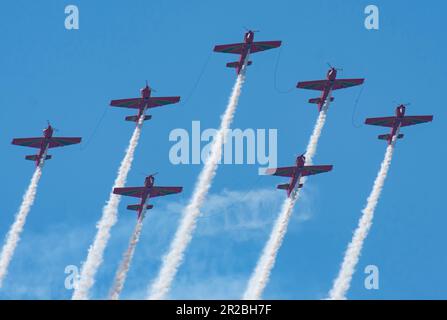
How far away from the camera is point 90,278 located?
357ft

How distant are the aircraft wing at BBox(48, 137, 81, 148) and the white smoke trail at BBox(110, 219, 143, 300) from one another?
13.3 m

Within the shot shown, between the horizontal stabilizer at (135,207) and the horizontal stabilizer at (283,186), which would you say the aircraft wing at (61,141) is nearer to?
the horizontal stabilizer at (135,207)

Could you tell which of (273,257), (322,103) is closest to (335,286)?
(273,257)

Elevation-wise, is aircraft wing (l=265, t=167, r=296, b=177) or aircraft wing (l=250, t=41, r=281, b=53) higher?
aircraft wing (l=250, t=41, r=281, b=53)

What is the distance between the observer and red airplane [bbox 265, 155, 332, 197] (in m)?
115

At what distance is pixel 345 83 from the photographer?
408ft

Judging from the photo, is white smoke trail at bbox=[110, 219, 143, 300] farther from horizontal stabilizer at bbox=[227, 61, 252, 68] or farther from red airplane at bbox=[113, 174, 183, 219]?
horizontal stabilizer at bbox=[227, 61, 252, 68]

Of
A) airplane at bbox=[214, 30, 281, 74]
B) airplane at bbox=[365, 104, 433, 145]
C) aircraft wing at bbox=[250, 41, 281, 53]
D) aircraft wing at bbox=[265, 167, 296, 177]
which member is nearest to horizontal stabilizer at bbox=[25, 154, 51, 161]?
airplane at bbox=[214, 30, 281, 74]

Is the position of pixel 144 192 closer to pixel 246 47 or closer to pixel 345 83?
pixel 246 47

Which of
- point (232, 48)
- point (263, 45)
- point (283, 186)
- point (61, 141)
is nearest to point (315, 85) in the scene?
point (263, 45)

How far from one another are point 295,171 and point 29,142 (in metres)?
25.6

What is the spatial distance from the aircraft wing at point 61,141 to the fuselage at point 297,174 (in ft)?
72.0

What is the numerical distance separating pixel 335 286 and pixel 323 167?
46.3 ft
